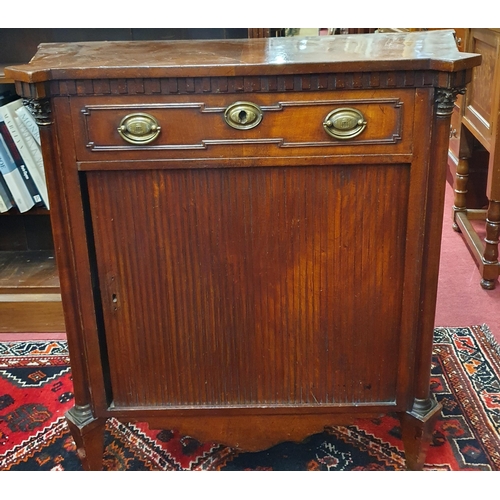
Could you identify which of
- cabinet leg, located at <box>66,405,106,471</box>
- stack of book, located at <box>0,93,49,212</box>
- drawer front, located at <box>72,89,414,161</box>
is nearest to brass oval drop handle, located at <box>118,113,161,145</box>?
drawer front, located at <box>72,89,414,161</box>

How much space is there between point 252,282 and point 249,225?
10 centimetres

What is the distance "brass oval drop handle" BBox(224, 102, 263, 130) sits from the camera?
935 millimetres

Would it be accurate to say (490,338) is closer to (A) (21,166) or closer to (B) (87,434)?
(B) (87,434)

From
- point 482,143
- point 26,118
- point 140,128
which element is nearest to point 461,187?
point 482,143

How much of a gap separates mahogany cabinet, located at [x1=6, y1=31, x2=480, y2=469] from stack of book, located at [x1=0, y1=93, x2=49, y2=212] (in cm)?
58

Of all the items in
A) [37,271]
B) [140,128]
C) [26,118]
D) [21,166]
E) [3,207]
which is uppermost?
[140,128]

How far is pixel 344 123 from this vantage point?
0.94 metres

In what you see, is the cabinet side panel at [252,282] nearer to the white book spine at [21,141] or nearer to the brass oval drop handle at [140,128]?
the brass oval drop handle at [140,128]

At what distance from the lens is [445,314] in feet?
6.11

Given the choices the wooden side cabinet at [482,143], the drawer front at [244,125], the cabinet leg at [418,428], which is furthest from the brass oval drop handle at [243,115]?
the wooden side cabinet at [482,143]

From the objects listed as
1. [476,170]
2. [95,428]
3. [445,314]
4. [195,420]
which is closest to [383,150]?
[195,420]

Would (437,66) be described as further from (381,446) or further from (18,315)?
(18,315)

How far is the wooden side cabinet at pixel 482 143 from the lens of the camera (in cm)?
190

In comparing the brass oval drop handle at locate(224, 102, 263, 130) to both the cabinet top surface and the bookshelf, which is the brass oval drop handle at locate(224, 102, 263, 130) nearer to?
the cabinet top surface
